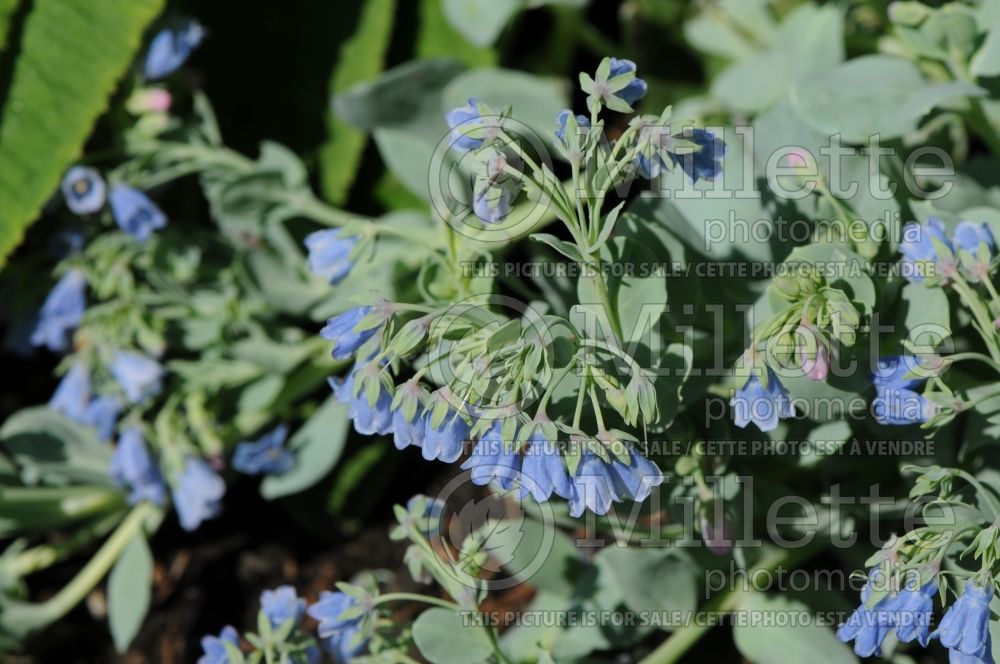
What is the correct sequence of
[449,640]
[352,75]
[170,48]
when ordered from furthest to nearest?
[352,75]
[170,48]
[449,640]

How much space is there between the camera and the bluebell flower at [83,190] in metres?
1.22

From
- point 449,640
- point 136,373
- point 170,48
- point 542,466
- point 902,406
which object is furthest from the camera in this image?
point 170,48

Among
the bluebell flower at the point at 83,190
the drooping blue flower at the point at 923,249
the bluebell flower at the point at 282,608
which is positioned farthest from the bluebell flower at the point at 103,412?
the drooping blue flower at the point at 923,249

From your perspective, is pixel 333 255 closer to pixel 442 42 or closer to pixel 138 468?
pixel 138 468

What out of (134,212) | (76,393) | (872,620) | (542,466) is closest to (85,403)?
(76,393)

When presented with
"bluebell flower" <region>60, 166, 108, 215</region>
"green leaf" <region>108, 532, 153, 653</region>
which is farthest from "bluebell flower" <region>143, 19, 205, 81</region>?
"green leaf" <region>108, 532, 153, 653</region>

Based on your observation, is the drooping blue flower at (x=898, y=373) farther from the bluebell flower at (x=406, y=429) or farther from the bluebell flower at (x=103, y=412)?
the bluebell flower at (x=103, y=412)

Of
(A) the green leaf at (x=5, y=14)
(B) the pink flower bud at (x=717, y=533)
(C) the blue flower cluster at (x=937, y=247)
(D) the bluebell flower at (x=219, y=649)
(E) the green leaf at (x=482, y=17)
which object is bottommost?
(D) the bluebell flower at (x=219, y=649)

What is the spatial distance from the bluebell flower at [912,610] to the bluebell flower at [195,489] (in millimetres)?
767

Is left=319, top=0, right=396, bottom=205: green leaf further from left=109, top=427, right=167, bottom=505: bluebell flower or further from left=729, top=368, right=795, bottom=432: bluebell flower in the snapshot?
left=729, top=368, right=795, bottom=432: bluebell flower

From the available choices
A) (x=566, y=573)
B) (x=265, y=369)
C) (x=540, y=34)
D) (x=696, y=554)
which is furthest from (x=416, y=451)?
(x=540, y=34)

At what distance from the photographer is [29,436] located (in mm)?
1275

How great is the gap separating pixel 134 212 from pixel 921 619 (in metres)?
0.95

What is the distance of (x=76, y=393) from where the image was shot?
1.20m
